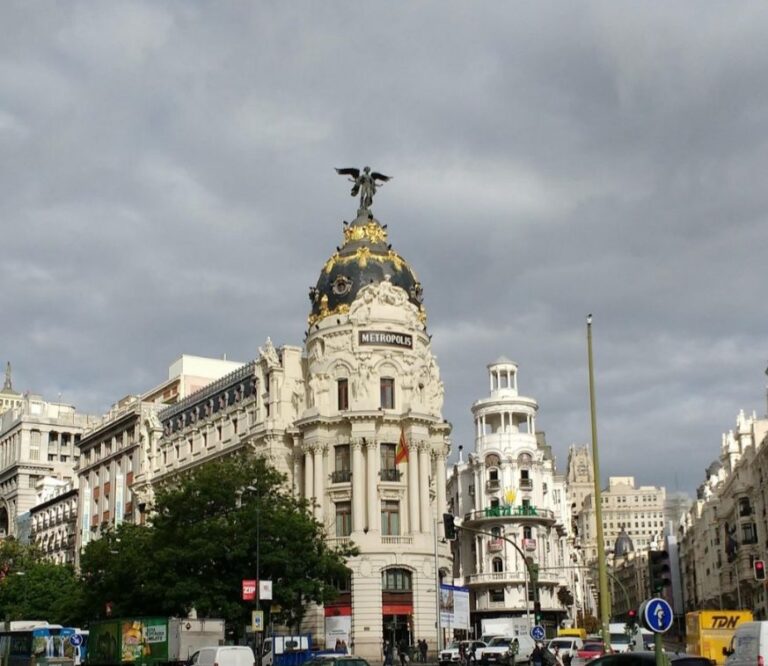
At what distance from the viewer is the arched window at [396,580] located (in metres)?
73.6

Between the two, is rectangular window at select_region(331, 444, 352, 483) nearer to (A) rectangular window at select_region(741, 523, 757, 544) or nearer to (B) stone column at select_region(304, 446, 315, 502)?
(B) stone column at select_region(304, 446, 315, 502)

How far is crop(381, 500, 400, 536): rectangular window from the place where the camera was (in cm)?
7481

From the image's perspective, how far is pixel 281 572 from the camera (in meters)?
58.8

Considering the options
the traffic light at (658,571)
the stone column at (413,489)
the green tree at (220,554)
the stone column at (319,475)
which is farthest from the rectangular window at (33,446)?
the traffic light at (658,571)

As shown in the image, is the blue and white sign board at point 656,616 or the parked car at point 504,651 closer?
the blue and white sign board at point 656,616

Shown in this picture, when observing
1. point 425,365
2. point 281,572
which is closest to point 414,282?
point 425,365

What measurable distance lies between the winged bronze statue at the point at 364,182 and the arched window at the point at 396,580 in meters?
28.8

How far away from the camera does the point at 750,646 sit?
100 ft

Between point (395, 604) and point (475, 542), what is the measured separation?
3517 cm

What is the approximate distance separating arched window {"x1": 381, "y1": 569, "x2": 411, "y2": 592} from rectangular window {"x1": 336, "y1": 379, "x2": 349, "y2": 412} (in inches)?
468

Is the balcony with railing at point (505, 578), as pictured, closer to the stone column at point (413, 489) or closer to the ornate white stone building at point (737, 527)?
the ornate white stone building at point (737, 527)

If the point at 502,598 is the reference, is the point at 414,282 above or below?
above

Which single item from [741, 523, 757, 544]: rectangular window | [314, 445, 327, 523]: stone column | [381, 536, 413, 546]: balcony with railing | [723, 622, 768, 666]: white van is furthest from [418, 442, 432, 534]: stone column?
[723, 622, 768, 666]: white van

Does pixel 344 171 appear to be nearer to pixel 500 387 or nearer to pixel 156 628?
pixel 500 387
